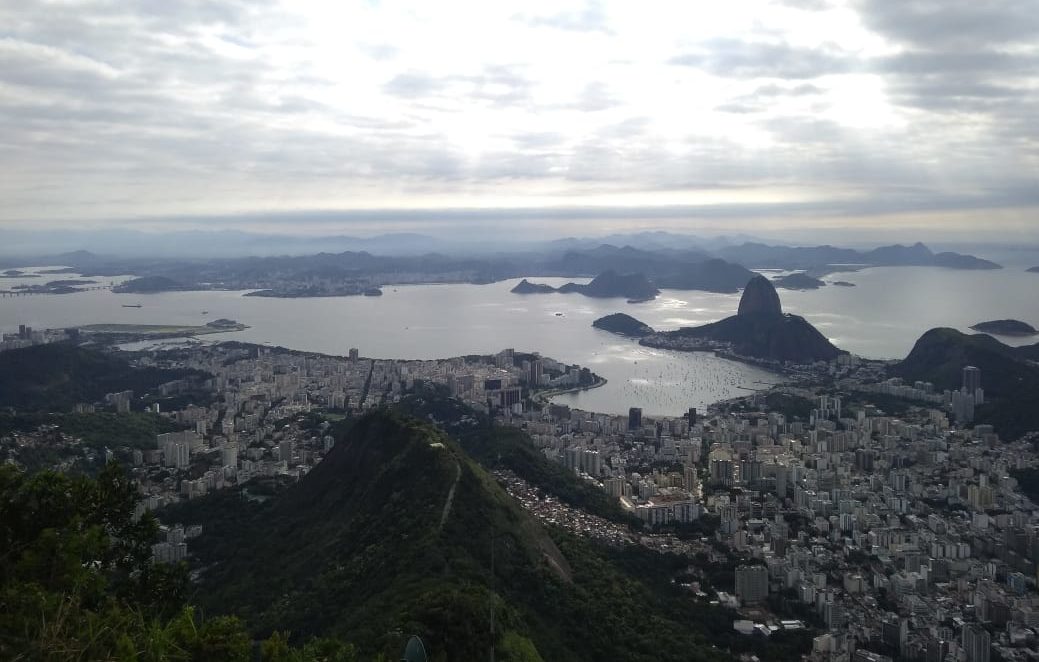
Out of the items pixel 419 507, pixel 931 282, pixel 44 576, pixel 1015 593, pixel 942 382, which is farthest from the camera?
pixel 931 282

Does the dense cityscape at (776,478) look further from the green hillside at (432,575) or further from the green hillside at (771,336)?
the green hillside at (771,336)

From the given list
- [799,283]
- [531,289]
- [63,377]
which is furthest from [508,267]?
[63,377]

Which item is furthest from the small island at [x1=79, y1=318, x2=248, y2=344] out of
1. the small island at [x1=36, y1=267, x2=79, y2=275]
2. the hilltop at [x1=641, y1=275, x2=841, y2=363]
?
the small island at [x1=36, y1=267, x2=79, y2=275]

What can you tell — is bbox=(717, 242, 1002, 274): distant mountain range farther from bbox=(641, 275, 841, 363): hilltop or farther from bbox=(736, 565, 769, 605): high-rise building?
bbox=(736, 565, 769, 605): high-rise building

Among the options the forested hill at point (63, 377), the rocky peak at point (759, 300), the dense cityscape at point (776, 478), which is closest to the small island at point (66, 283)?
the forested hill at point (63, 377)

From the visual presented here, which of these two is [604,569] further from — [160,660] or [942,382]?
[942,382]

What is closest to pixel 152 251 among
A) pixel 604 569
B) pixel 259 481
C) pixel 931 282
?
pixel 931 282
